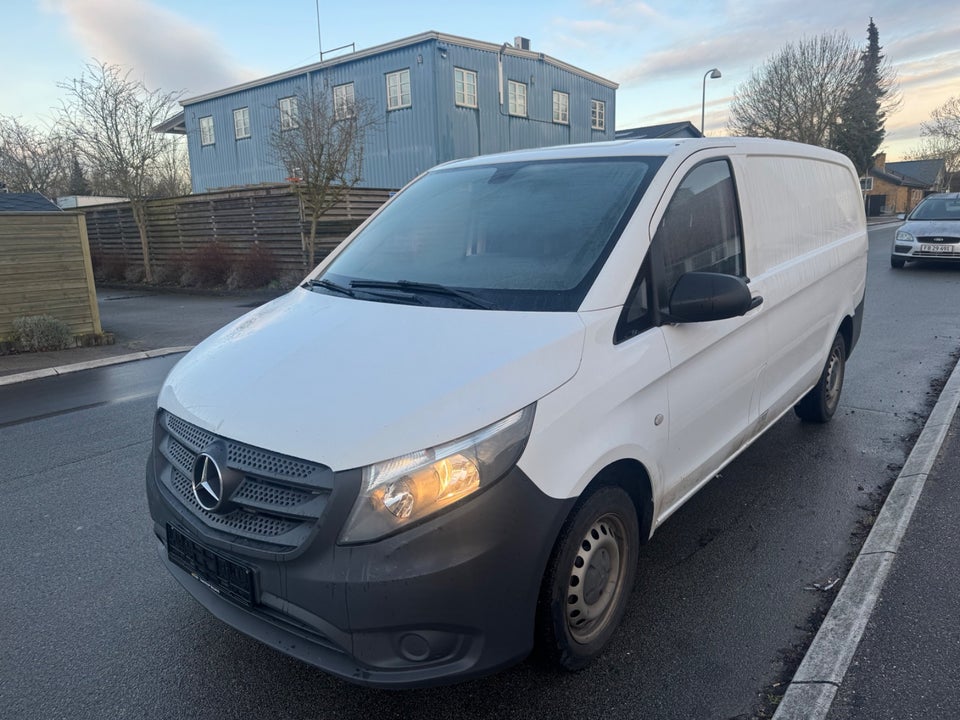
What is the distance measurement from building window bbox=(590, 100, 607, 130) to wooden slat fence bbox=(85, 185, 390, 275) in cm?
1654

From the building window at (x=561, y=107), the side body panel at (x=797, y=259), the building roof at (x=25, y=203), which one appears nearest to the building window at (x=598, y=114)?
the building window at (x=561, y=107)

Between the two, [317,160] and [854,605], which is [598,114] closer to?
[317,160]

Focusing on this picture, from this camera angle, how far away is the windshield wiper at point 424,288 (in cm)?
274

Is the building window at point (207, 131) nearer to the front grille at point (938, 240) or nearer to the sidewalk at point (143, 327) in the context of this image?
the sidewalk at point (143, 327)

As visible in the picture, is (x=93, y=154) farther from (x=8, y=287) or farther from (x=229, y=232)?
(x=8, y=287)

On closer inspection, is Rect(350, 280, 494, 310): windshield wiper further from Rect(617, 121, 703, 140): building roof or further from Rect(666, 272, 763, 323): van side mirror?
Rect(617, 121, 703, 140): building roof

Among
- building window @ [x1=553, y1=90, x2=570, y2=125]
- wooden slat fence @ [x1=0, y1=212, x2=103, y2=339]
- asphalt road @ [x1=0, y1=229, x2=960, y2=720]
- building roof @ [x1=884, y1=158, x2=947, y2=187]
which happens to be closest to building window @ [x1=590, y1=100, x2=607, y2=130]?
building window @ [x1=553, y1=90, x2=570, y2=125]

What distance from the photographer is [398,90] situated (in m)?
25.4

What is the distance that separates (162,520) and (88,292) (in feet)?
30.8

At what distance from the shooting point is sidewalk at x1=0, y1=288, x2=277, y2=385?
8.91 metres

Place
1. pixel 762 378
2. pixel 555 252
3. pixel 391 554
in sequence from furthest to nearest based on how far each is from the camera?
pixel 762 378, pixel 555 252, pixel 391 554

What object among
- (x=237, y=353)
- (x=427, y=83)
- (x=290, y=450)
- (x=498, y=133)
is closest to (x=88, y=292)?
(x=237, y=353)

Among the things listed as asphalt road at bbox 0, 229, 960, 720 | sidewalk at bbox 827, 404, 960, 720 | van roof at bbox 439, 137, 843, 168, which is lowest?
asphalt road at bbox 0, 229, 960, 720

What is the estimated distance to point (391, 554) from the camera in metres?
2.01
